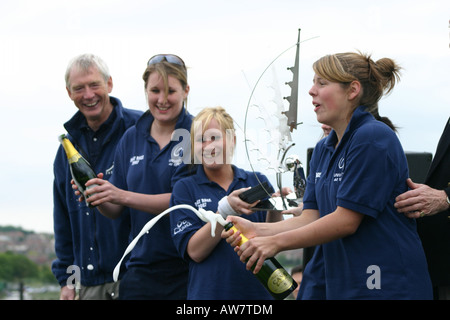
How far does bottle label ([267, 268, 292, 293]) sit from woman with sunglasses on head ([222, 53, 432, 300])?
169 mm

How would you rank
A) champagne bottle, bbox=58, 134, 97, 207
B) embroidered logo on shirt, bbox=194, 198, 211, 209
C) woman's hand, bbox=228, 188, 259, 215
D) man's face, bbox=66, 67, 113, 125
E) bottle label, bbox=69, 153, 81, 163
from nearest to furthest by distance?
woman's hand, bbox=228, 188, 259, 215 → embroidered logo on shirt, bbox=194, 198, 211, 209 → champagne bottle, bbox=58, 134, 97, 207 → bottle label, bbox=69, 153, 81, 163 → man's face, bbox=66, 67, 113, 125

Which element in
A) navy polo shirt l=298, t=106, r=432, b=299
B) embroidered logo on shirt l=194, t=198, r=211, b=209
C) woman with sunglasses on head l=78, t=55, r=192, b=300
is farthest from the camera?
woman with sunglasses on head l=78, t=55, r=192, b=300

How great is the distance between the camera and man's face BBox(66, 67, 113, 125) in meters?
5.05

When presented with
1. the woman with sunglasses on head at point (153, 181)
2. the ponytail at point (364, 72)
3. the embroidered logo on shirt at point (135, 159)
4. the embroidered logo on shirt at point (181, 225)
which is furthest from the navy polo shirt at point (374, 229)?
the embroidered logo on shirt at point (135, 159)

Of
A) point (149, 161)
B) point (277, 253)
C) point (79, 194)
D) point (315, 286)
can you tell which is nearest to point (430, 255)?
point (315, 286)

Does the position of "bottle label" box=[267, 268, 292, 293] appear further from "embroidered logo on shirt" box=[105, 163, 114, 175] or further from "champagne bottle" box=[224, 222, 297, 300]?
"embroidered logo on shirt" box=[105, 163, 114, 175]

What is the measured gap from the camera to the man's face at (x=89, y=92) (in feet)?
16.6

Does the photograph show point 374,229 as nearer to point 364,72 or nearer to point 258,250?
point 258,250

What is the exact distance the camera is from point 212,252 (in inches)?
157

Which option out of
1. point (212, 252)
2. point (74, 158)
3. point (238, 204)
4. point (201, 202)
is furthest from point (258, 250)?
point (74, 158)

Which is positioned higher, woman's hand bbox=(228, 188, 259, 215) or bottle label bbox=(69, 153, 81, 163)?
bottle label bbox=(69, 153, 81, 163)

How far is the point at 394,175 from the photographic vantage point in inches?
130

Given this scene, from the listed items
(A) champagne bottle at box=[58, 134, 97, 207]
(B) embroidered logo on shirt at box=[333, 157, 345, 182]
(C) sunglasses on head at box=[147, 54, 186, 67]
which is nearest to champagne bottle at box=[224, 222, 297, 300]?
(B) embroidered logo on shirt at box=[333, 157, 345, 182]

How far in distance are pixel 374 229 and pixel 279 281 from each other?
1.82ft
